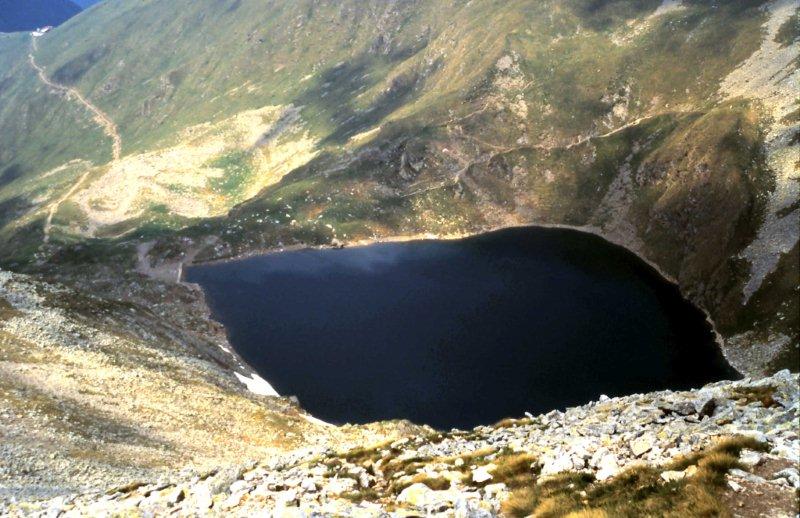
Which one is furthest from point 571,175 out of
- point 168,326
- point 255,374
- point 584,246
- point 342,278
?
point 168,326

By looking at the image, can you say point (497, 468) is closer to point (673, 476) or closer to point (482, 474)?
point (482, 474)

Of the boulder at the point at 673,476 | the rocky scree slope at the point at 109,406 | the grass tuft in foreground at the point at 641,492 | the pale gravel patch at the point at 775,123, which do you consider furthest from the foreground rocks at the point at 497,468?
the pale gravel patch at the point at 775,123

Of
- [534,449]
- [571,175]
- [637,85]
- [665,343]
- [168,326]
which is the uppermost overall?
[637,85]

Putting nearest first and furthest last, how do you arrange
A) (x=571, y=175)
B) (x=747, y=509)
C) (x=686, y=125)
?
(x=747, y=509) → (x=686, y=125) → (x=571, y=175)

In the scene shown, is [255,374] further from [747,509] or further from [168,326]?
[747,509]

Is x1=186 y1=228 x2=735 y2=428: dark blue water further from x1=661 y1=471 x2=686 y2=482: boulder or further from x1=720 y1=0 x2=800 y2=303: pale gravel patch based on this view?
x1=661 y1=471 x2=686 y2=482: boulder

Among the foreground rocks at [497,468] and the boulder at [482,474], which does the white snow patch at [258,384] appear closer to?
the foreground rocks at [497,468]

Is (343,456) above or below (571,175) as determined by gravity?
below
